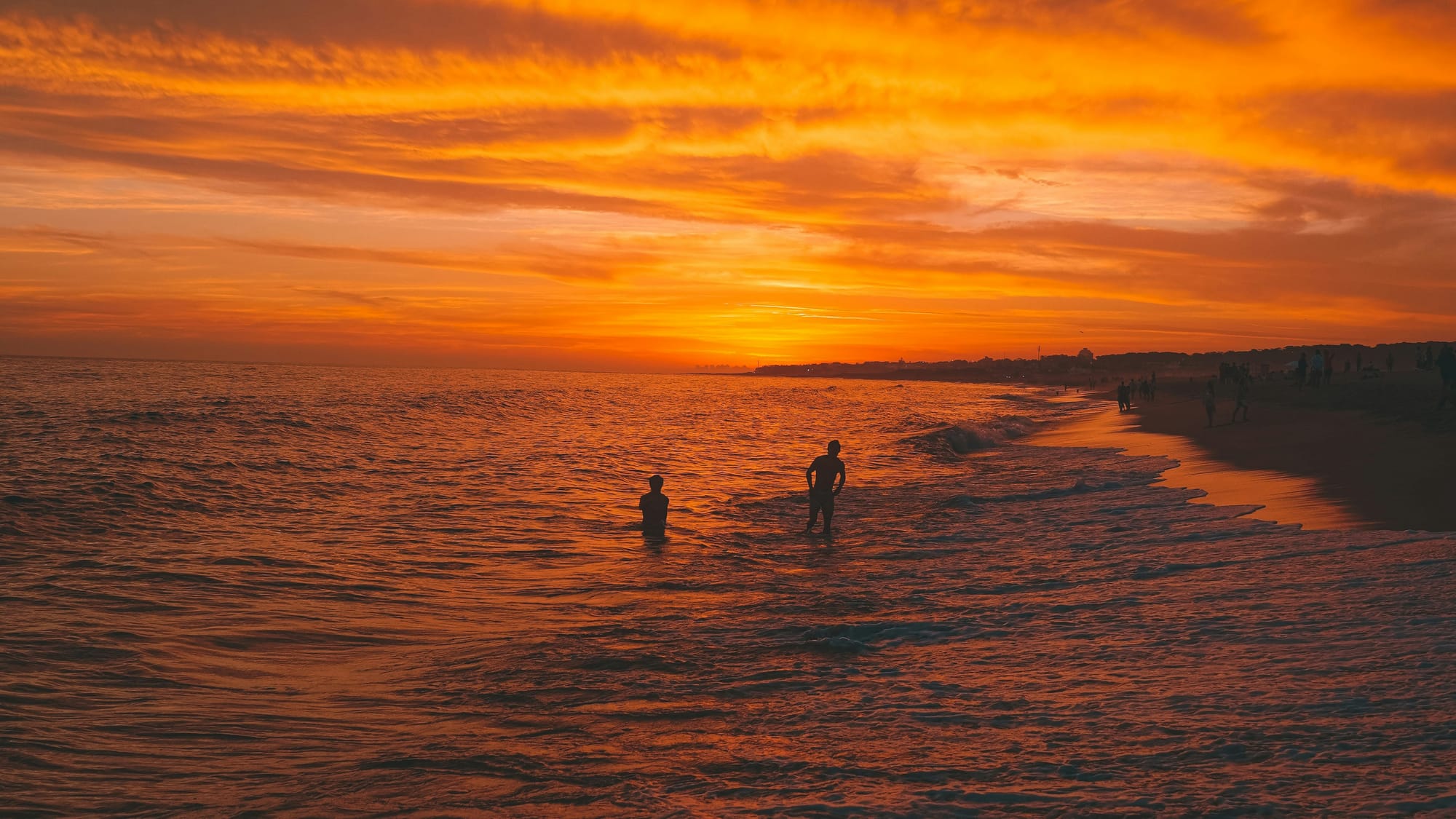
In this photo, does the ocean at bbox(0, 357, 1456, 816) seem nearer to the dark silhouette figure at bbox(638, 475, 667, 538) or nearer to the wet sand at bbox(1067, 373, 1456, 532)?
the dark silhouette figure at bbox(638, 475, 667, 538)

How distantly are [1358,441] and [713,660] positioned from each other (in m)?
24.9

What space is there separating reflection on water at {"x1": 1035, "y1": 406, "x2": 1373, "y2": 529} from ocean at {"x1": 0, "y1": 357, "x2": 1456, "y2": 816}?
1003 mm

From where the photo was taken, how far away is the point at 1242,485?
21375 millimetres

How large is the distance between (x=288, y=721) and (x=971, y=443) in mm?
40612

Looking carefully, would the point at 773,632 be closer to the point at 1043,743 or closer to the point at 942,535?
the point at 1043,743

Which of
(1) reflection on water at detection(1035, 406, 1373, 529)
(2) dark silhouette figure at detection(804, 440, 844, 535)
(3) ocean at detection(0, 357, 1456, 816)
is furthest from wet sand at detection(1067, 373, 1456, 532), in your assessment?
(2) dark silhouette figure at detection(804, 440, 844, 535)

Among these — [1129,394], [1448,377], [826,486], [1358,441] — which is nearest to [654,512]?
[826,486]

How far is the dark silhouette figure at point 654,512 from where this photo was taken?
18.4 metres

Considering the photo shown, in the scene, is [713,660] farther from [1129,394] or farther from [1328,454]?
[1129,394]

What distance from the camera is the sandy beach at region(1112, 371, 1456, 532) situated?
52.8 feet

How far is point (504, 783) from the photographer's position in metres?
6.77

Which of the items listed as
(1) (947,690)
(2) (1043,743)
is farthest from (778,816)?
(1) (947,690)

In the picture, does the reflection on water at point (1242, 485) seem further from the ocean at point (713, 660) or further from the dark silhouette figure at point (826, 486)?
the dark silhouette figure at point (826, 486)

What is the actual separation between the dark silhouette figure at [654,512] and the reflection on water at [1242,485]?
1076cm
